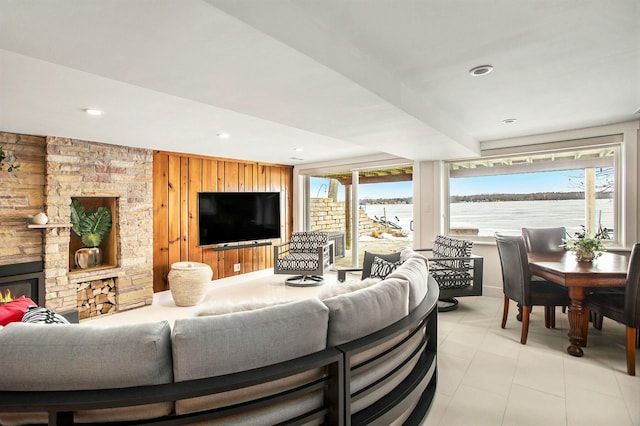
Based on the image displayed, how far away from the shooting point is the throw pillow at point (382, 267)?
3.11m

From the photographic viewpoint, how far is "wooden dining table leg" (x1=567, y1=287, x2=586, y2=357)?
2721 mm

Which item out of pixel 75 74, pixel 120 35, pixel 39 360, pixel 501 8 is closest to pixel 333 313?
pixel 39 360

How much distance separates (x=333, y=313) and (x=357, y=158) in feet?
15.3

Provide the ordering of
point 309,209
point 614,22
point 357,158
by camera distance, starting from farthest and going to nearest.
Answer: point 309,209
point 357,158
point 614,22

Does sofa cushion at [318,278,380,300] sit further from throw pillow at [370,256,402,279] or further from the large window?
the large window

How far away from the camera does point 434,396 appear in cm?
214

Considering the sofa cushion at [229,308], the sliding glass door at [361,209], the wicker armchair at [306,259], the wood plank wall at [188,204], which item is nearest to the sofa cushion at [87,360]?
the sofa cushion at [229,308]

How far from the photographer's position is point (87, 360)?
1060 millimetres

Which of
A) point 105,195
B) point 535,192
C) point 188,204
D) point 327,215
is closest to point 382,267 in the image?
point 535,192

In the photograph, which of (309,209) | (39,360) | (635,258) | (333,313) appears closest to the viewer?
(39,360)

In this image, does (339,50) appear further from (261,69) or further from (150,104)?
(150,104)

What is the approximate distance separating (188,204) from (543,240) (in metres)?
5.00

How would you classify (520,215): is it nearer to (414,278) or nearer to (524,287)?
(524,287)

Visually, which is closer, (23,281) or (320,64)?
(320,64)
